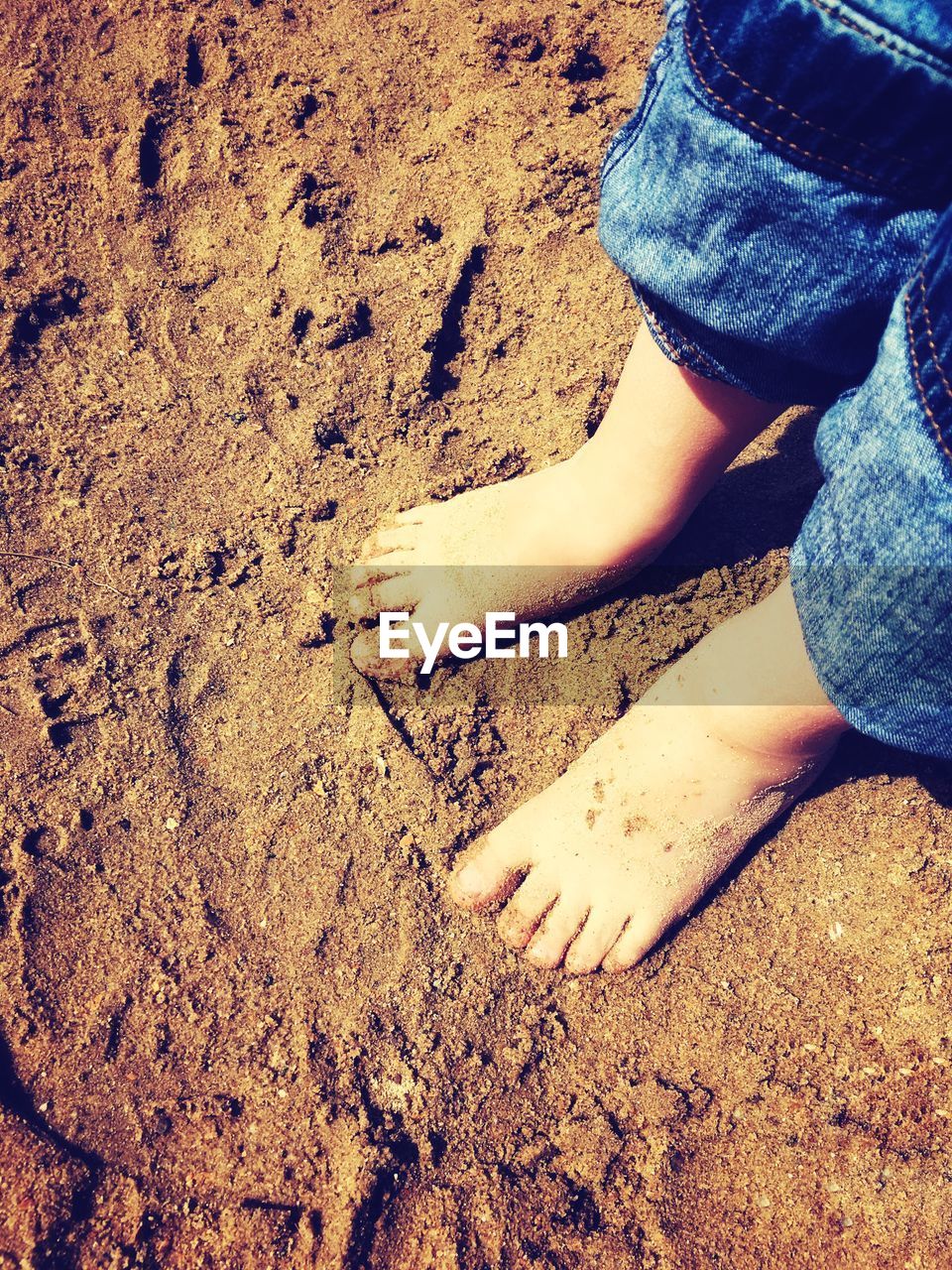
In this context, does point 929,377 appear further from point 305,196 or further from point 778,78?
point 305,196

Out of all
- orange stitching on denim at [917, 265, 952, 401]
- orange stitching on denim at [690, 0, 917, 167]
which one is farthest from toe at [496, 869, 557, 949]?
orange stitching on denim at [690, 0, 917, 167]

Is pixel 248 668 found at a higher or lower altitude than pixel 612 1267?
higher

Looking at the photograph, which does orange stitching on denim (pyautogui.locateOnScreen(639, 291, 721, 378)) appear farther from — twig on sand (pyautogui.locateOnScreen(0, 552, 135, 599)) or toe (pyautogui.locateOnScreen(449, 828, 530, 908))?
twig on sand (pyautogui.locateOnScreen(0, 552, 135, 599))

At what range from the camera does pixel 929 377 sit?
27.3 inches

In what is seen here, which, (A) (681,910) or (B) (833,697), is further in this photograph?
(A) (681,910)

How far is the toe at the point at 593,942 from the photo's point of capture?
3.92 ft

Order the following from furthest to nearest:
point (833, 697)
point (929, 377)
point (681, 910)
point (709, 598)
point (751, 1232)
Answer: point (709, 598) < point (681, 910) < point (751, 1232) < point (833, 697) < point (929, 377)

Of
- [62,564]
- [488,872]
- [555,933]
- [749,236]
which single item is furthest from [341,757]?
[749,236]

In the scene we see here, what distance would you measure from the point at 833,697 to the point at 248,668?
0.83 meters

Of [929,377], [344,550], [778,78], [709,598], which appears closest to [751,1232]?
[709,598]

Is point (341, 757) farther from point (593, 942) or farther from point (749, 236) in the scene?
point (749, 236)

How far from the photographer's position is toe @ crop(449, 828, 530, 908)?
121 centimetres
